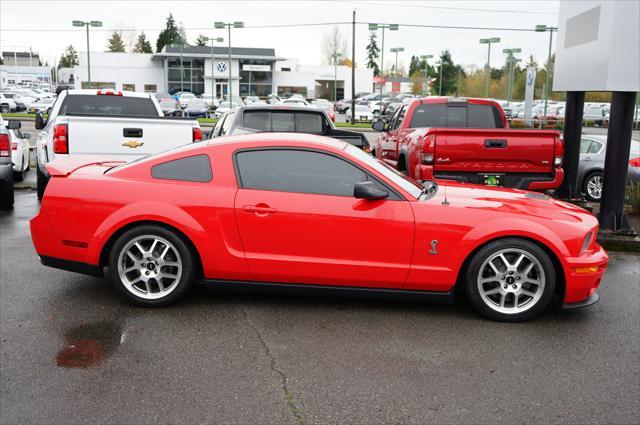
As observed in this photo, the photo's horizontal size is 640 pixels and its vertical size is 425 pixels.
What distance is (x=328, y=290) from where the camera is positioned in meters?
5.34

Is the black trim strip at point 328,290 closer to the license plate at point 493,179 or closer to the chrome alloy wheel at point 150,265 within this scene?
the chrome alloy wheel at point 150,265

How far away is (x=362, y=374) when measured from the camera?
423cm

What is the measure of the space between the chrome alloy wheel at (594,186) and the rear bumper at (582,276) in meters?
7.90

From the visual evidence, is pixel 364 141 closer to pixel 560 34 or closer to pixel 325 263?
pixel 560 34

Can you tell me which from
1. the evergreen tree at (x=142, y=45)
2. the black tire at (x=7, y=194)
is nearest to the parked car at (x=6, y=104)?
the black tire at (x=7, y=194)

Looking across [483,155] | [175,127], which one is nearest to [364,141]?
[483,155]

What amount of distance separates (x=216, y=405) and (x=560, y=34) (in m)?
9.21

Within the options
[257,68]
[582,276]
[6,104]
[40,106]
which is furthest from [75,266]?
[257,68]

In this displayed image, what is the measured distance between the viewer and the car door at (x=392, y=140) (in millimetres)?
11383

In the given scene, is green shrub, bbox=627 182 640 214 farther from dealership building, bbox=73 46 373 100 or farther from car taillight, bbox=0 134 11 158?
dealership building, bbox=73 46 373 100

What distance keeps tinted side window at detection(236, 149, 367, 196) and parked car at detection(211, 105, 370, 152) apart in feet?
14.5

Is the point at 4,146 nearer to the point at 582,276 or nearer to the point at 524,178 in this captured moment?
the point at 524,178

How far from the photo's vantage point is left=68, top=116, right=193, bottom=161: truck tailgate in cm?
877

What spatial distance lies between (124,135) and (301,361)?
557cm
